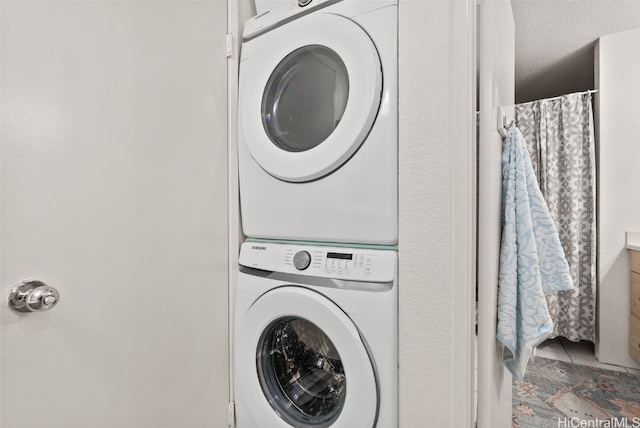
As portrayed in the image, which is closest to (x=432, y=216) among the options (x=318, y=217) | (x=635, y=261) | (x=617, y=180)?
(x=318, y=217)

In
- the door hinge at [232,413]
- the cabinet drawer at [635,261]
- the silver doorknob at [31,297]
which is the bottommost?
the door hinge at [232,413]

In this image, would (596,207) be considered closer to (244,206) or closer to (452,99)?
(452,99)

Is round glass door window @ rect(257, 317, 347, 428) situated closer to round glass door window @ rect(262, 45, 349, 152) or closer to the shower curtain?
round glass door window @ rect(262, 45, 349, 152)

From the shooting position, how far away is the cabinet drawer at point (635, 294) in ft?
7.77

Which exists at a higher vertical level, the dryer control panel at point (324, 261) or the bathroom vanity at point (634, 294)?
the dryer control panel at point (324, 261)

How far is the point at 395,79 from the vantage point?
0.95 meters

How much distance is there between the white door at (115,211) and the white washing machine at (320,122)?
0.15m

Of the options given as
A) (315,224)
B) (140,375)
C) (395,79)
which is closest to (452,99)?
(395,79)

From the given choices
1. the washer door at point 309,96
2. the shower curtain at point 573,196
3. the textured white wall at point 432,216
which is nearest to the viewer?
the textured white wall at point 432,216

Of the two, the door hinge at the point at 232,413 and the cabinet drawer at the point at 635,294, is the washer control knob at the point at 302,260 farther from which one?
the cabinet drawer at the point at 635,294

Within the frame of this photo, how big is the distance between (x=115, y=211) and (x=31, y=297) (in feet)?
0.88

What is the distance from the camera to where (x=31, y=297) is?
74 centimetres

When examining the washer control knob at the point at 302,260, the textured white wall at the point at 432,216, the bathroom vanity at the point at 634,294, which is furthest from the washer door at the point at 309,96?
the bathroom vanity at the point at 634,294

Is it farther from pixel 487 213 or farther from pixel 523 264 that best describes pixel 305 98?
pixel 523 264
